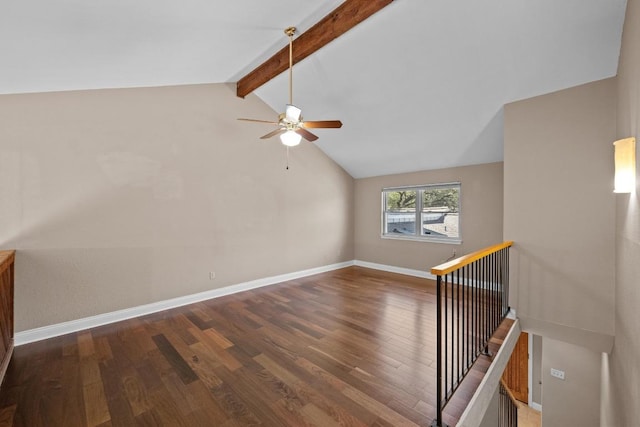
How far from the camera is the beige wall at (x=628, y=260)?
71.3 inches

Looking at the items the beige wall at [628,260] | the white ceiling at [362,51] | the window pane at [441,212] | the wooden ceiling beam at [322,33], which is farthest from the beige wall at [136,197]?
the beige wall at [628,260]

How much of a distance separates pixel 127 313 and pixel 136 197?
152 cm

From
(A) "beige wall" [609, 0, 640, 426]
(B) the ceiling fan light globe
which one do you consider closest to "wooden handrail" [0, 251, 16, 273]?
(B) the ceiling fan light globe

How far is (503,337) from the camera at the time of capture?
298cm

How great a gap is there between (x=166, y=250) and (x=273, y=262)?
187cm

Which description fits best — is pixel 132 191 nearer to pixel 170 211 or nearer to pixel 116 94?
pixel 170 211

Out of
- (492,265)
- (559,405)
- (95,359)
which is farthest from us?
(559,405)

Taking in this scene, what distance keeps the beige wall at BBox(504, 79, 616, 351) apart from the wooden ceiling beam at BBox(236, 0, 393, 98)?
223 cm

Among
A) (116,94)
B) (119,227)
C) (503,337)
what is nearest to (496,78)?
(503,337)

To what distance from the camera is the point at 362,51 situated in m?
3.23

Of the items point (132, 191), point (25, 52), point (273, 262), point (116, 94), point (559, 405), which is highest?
point (116, 94)

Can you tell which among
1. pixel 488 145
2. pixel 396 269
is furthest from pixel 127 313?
pixel 488 145

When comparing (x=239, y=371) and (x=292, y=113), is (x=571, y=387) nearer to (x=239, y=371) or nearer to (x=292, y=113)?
(x=239, y=371)

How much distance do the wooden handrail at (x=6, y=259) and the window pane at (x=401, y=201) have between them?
234 inches
